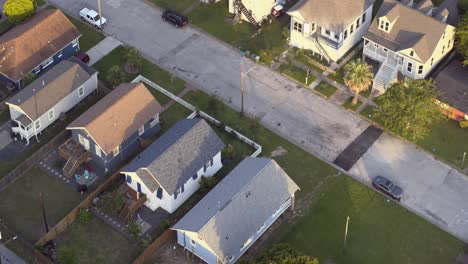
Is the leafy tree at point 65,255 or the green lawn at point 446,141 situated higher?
the leafy tree at point 65,255

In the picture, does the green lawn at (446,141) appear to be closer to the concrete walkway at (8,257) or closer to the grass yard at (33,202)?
the grass yard at (33,202)

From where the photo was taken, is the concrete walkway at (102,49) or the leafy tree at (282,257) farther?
the concrete walkway at (102,49)

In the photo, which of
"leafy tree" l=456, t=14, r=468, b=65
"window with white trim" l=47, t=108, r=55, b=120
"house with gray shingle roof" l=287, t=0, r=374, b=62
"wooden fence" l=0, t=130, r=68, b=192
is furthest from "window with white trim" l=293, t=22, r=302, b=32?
"window with white trim" l=47, t=108, r=55, b=120

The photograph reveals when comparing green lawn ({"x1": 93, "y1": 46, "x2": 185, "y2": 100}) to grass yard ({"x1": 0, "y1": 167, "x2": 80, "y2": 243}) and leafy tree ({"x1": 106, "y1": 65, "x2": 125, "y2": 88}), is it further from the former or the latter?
grass yard ({"x1": 0, "y1": 167, "x2": 80, "y2": 243})

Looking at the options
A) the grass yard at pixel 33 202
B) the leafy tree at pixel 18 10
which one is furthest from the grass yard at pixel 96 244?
the leafy tree at pixel 18 10

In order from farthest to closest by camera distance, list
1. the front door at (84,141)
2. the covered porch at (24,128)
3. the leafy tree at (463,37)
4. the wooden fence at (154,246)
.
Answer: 1. the leafy tree at (463,37)
2. the covered porch at (24,128)
3. the front door at (84,141)
4. the wooden fence at (154,246)

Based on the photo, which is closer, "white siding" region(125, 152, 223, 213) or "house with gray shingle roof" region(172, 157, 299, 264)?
"house with gray shingle roof" region(172, 157, 299, 264)
